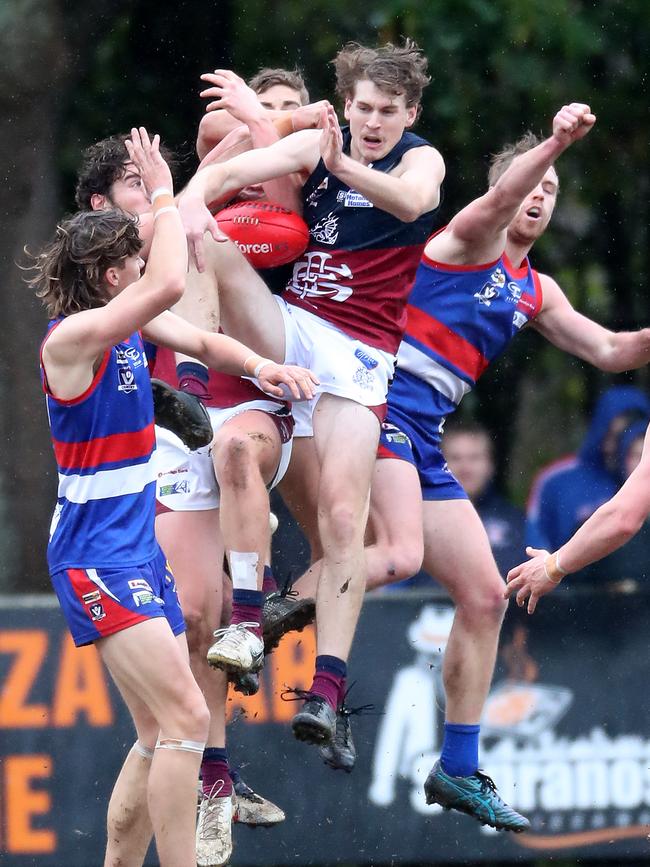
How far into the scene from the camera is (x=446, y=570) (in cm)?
654

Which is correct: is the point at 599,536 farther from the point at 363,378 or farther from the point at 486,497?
the point at 486,497

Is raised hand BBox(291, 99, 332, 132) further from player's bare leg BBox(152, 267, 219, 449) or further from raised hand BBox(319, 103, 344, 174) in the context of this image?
player's bare leg BBox(152, 267, 219, 449)

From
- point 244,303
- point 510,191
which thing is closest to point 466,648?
point 244,303

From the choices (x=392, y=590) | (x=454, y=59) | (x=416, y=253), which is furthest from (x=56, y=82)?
(x=416, y=253)

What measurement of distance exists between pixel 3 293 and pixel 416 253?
13.1 ft

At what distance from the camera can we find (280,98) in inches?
261

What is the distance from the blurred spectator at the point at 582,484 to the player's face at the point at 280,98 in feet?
10.1

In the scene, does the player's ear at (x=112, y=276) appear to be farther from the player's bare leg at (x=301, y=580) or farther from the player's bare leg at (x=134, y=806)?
the player's bare leg at (x=134, y=806)

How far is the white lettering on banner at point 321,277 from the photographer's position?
606cm

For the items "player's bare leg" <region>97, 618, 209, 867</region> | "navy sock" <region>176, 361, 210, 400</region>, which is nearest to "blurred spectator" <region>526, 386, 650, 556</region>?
"navy sock" <region>176, 361, 210, 400</region>

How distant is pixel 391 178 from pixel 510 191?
0.57 metres

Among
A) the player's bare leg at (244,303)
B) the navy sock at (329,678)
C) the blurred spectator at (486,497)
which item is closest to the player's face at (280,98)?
the player's bare leg at (244,303)

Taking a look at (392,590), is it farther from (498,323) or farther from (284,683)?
(498,323)

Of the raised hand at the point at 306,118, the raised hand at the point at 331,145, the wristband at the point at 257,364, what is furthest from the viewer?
the raised hand at the point at 306,118
